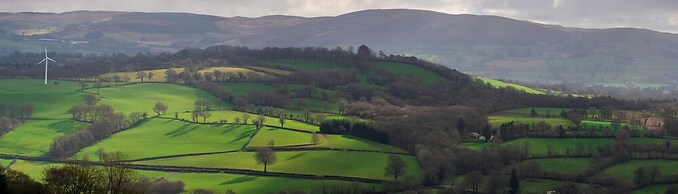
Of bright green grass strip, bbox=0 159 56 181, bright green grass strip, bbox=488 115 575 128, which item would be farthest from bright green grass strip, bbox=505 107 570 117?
bright green grass strip, bbox=0 159 56 181

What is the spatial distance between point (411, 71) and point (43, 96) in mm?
82200

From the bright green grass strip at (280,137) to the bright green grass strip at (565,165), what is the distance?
3363 cm

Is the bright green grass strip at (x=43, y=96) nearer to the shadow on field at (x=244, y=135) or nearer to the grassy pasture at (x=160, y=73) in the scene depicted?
the grassy pasture at (x=160, y=73)

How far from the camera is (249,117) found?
131 meters

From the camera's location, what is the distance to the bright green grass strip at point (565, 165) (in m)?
93.0

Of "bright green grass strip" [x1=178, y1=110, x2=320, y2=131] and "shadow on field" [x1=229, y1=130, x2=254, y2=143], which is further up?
"bright green grass strip" [x1=178, y1=110, x2=320, y2=131]

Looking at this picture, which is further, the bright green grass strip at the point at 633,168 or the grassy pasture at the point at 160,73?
the grassy pasture at the point at 160,73

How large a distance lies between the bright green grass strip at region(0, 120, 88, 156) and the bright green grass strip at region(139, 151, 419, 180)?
2075 cm

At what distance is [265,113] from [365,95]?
26.6 m

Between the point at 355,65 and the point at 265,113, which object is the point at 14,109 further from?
the point at 355,65

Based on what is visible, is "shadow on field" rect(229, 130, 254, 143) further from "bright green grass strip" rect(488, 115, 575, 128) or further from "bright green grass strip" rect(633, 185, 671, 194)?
"bright green grass strip" rect(633, 185, 671, 194)

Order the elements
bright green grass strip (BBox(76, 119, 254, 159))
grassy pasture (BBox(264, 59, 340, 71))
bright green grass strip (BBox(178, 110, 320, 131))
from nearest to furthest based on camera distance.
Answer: bright green grass strip (BBox(76, 119, 254, 159)) < bright green grass strip (BBox(178, 110, 320, 131)) < grassy pasture (BBox(264, 59, 340, 71))

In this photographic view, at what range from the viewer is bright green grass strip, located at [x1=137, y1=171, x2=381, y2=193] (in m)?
85.2

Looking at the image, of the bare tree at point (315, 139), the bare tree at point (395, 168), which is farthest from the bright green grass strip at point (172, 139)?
the bare tree at point (395, 168)
